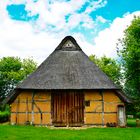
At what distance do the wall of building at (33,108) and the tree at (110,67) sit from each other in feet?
85.0

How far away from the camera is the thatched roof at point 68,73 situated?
27.0 m

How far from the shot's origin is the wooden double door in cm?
2733

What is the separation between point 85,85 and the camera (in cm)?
2694

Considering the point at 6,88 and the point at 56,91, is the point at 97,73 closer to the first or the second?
the point at 56,91

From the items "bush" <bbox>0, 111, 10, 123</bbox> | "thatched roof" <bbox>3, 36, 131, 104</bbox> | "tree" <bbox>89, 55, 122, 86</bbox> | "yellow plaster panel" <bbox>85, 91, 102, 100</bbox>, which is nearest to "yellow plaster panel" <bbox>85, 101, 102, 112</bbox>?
"yellow plaster panel" <bbox>85, 91, 102, 100</bbox>

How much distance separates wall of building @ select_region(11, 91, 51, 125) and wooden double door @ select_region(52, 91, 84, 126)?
0.56 m

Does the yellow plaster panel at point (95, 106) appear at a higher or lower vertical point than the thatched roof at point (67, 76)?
lower

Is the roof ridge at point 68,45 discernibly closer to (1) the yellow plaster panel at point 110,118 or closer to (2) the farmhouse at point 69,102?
(2) the farmhouse at point 69,102

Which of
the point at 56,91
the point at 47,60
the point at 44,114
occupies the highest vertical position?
the point at 47,60

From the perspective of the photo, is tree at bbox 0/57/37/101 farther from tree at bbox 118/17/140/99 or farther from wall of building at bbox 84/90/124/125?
wall of building at bbox 84/90/124/125

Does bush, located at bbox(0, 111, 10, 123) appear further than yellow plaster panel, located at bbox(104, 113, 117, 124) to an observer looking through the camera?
Yes

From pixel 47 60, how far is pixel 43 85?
4274 mm

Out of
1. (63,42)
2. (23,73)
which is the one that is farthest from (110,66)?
(63,42)

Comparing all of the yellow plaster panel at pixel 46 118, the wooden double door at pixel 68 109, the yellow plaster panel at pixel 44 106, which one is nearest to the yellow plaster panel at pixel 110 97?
the wooden double door at pixel 68 109
